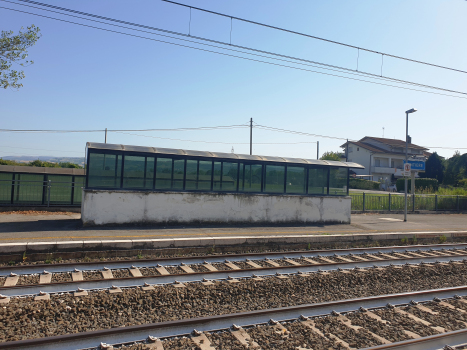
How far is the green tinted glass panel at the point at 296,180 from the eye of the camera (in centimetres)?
1505

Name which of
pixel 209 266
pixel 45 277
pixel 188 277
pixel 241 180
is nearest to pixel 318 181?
pixel 241 180

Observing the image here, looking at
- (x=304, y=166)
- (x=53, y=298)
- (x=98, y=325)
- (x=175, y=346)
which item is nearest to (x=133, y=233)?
Answer: (x=53, y=298)

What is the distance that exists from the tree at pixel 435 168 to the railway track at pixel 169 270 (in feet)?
171

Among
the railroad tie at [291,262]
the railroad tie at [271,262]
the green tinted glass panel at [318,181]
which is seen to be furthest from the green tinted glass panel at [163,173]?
the green tinted glass panel at [318,181]

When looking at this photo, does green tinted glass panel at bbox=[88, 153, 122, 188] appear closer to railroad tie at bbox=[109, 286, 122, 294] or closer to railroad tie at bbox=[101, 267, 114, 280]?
railroad tie at bbox=[101, 267, 114, 280]

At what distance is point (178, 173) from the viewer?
13.3 m

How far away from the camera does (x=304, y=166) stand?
15336mm

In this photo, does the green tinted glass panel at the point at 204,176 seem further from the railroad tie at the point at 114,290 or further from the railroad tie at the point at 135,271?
the railroad tie at the point at 114,290

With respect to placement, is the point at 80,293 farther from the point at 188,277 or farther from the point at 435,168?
the point at 435,168

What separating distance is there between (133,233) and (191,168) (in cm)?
366

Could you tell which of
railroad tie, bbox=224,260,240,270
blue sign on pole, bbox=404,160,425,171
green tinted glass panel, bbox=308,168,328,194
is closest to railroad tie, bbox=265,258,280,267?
railroad tie, bbox=224,260,240,270

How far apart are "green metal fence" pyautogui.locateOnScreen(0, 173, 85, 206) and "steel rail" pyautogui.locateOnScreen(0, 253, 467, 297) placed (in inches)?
451

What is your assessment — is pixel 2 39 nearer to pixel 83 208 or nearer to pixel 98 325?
pixel 83 208

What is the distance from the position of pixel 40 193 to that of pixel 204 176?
846 cm
